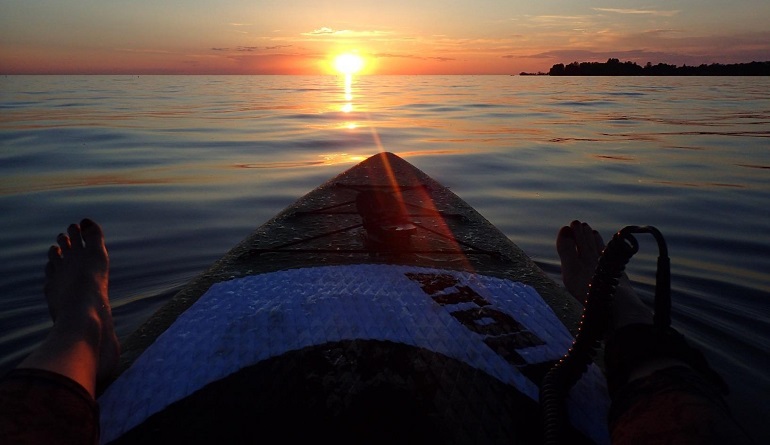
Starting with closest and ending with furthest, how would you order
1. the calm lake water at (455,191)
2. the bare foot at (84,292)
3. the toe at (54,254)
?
the bare foot at (84,292)
the toe at (54,254)
the calm lake water at (455,191)

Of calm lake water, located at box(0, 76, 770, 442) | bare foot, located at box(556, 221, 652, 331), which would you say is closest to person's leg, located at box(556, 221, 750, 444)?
bare foot, located at box(556, 221, 652, 331)

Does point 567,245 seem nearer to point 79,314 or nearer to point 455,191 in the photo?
point 79,314

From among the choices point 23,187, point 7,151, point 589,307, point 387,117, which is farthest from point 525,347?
point 387,117

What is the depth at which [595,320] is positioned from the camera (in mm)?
1480

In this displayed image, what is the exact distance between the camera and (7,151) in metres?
9.50

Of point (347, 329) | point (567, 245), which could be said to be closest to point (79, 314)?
point (347, 329)

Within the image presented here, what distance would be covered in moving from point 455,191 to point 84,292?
17.2 ft

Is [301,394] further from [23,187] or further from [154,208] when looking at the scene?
[23,187]

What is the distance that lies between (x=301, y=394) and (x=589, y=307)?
34.1 inches

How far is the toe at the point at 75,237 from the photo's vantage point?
2.45m

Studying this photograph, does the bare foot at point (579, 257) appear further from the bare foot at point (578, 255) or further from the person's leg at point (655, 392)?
the person's leg at point (655, 392)

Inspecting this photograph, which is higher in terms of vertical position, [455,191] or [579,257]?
[579,257]

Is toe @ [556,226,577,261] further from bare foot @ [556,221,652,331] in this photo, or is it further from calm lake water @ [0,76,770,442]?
calm lake water @ [0,76,770,442]

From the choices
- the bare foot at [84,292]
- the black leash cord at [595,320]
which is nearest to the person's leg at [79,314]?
→ the bare foot at [84,292]
